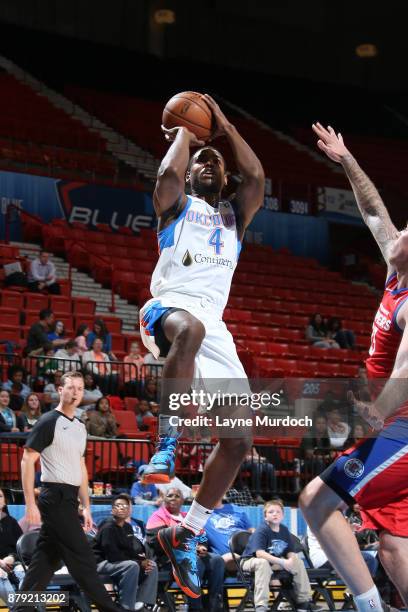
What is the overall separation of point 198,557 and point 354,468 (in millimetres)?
5227

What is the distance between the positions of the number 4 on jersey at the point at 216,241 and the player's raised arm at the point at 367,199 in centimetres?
100

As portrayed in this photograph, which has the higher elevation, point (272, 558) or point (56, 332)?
point (56, 332)

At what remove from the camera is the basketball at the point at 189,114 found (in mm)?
6008

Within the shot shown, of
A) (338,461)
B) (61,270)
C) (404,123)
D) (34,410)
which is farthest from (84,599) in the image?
(404,123)

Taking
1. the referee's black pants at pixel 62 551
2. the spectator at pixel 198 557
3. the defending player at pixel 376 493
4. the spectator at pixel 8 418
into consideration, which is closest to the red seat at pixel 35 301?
the spectator at pixel 8 418

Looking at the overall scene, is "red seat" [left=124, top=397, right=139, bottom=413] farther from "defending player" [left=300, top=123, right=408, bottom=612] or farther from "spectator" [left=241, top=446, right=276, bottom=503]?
"defending player" [left=300, top=123, right=408, bottom=612]

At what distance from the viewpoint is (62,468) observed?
8.41 m

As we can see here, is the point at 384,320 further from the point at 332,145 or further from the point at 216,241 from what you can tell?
the point at 332,145

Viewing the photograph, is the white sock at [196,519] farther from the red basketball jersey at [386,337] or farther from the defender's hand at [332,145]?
the defender's hand at [332,145]

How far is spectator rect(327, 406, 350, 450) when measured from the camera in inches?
345

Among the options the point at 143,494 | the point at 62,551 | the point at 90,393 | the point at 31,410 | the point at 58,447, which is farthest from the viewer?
the point at 90,393

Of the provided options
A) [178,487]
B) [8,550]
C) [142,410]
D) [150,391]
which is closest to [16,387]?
[142,410]

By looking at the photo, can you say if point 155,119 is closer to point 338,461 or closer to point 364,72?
point 364,72

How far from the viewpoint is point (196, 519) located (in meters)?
5.64
